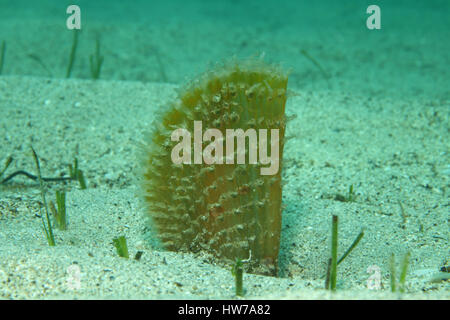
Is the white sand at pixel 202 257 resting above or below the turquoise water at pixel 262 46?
below

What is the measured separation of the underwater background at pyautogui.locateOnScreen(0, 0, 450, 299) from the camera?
1.63 m

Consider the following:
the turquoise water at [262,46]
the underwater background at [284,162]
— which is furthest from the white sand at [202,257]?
the turquoise water at [262,46]

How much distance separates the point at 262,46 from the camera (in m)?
7.47

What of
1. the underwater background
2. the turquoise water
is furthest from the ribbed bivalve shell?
the turquoise water

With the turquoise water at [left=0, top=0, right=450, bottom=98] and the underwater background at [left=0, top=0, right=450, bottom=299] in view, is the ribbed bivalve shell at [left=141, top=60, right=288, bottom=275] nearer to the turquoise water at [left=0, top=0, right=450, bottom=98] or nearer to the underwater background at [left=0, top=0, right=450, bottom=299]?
the underwater background at [left=0, top=0, right=450, bottom=299]

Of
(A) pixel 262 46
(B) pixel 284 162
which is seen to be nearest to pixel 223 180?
(B) pixel 284 162

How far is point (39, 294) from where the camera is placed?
1.45 metres

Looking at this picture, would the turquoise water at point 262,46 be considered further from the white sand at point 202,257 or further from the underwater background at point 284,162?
the white sand at point 202,257

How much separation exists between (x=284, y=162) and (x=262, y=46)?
19.5 feet

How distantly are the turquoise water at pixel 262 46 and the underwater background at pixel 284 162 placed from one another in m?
0.05

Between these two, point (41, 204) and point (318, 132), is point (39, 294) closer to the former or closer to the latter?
point (41, 204)

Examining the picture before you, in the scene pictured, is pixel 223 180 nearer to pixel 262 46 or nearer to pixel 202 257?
pixel 202 257

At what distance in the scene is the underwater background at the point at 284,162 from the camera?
1.63m

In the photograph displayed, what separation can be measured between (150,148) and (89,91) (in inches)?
103
